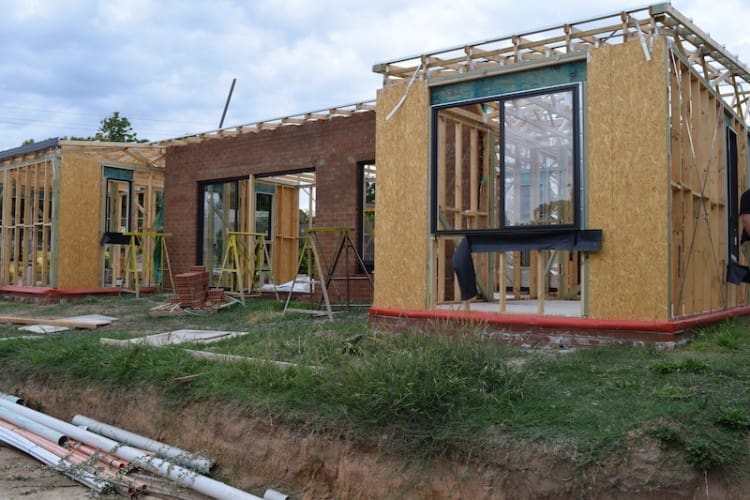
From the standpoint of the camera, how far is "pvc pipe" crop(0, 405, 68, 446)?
594 cm

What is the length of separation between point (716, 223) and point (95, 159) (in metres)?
13.5

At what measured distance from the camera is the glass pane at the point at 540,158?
7.87 meters

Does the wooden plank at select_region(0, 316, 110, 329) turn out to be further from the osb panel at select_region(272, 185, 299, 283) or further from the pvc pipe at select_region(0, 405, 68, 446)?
the osb panel at select_region(272, 185, 299, 283)

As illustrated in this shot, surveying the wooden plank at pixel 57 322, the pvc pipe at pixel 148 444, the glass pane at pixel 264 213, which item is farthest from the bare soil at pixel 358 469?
the glass pane at pixel 264 213

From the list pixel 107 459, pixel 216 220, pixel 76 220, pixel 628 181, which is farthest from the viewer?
pixel 216 220

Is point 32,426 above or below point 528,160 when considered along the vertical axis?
below

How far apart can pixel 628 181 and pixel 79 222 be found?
42.0 feet

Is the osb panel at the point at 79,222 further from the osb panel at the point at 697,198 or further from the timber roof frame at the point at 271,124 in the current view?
the osb panel at the point at 697,198

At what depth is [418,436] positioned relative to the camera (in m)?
4.46

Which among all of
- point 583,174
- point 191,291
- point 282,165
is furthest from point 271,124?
point 583,174

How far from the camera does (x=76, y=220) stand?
50.1ft

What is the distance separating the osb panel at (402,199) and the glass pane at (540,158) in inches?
46.1

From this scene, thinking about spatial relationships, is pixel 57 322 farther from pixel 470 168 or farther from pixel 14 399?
pixel 470 168

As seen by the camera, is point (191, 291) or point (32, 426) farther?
point (191, 291)
